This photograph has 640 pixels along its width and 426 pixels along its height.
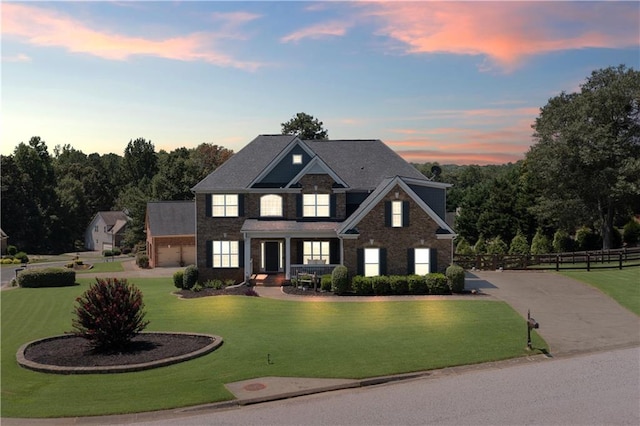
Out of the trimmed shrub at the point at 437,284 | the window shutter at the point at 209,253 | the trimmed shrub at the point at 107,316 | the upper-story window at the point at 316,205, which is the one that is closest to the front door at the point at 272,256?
the upper-story window at the point at 316,205

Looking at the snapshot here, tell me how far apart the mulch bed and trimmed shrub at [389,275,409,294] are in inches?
518

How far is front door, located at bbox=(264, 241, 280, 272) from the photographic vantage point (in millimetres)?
37594

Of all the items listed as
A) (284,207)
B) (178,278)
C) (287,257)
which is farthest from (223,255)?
(284,207)

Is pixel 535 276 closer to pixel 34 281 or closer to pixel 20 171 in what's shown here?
pixel 34 281

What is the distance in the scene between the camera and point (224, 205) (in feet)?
124

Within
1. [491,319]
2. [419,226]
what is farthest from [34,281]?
[491,319]

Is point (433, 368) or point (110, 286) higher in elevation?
point (110, 286)

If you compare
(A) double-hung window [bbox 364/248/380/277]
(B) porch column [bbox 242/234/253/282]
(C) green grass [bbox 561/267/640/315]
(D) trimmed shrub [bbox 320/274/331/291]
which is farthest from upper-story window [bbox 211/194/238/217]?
(C) green grass [bbox 561/267/640/315]

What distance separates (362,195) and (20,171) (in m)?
79.9

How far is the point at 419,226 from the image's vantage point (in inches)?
1298

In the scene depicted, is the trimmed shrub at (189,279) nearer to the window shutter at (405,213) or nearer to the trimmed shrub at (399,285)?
the trimmed shrub at (399,285)

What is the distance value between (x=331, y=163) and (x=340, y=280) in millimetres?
11607

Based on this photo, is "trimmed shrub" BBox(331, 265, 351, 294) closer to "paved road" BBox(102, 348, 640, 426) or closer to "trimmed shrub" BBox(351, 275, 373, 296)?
"trimmed shrub" BBox(351, 275, 373, 296)

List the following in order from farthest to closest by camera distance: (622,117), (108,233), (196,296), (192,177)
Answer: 1. (108,233)
2. (192,177)
3. (622,117)
4. (196,296)
